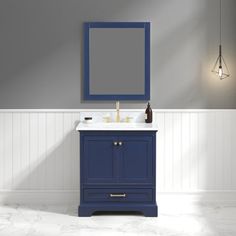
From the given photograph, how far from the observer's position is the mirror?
5.02 metres

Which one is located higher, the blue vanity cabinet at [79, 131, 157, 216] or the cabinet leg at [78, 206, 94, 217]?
the blue vanity cabinet at [79, 131, 157, 216]

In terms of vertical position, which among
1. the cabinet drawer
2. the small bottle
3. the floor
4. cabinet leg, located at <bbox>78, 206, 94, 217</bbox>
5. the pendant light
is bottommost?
the floor

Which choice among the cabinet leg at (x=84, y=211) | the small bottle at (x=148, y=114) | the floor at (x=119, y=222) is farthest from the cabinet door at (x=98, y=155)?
the small bottle at (x=148, y=114)

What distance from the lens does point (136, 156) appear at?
462 centimetres

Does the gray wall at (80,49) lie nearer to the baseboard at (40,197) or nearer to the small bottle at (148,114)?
the small bottle at (148,114)

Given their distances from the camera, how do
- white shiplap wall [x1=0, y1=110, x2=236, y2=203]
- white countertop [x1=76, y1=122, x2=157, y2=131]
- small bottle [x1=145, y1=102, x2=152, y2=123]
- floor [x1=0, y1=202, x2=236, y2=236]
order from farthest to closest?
white shiplap wall [x1=0, y1=110, x2=236, y2=203] → small bottle [x1=145, y1=102, x2=152, y2=123] → white countertop [x1=76, y1=122, x2=157, y2=131] → floor [x1=0, y1=202, x2=236, y2=236]

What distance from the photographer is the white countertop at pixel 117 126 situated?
4570mm

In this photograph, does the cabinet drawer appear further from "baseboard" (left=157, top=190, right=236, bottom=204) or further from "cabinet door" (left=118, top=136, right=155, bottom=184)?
"baseboard" (left=157, top=190, right=236, bottom=204)

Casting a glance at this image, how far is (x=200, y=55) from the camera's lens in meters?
5.07

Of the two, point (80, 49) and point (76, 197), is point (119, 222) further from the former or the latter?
point (80, 49)

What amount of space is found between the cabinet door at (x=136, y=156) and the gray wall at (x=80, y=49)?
58 centimetres

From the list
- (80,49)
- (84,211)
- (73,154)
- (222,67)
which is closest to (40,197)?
(73,154)

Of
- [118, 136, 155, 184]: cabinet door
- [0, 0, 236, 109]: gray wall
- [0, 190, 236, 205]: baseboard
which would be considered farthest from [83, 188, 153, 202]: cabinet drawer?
[0, 0, 236, 109]: gray wall

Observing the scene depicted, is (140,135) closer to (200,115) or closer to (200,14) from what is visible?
(200,115)
